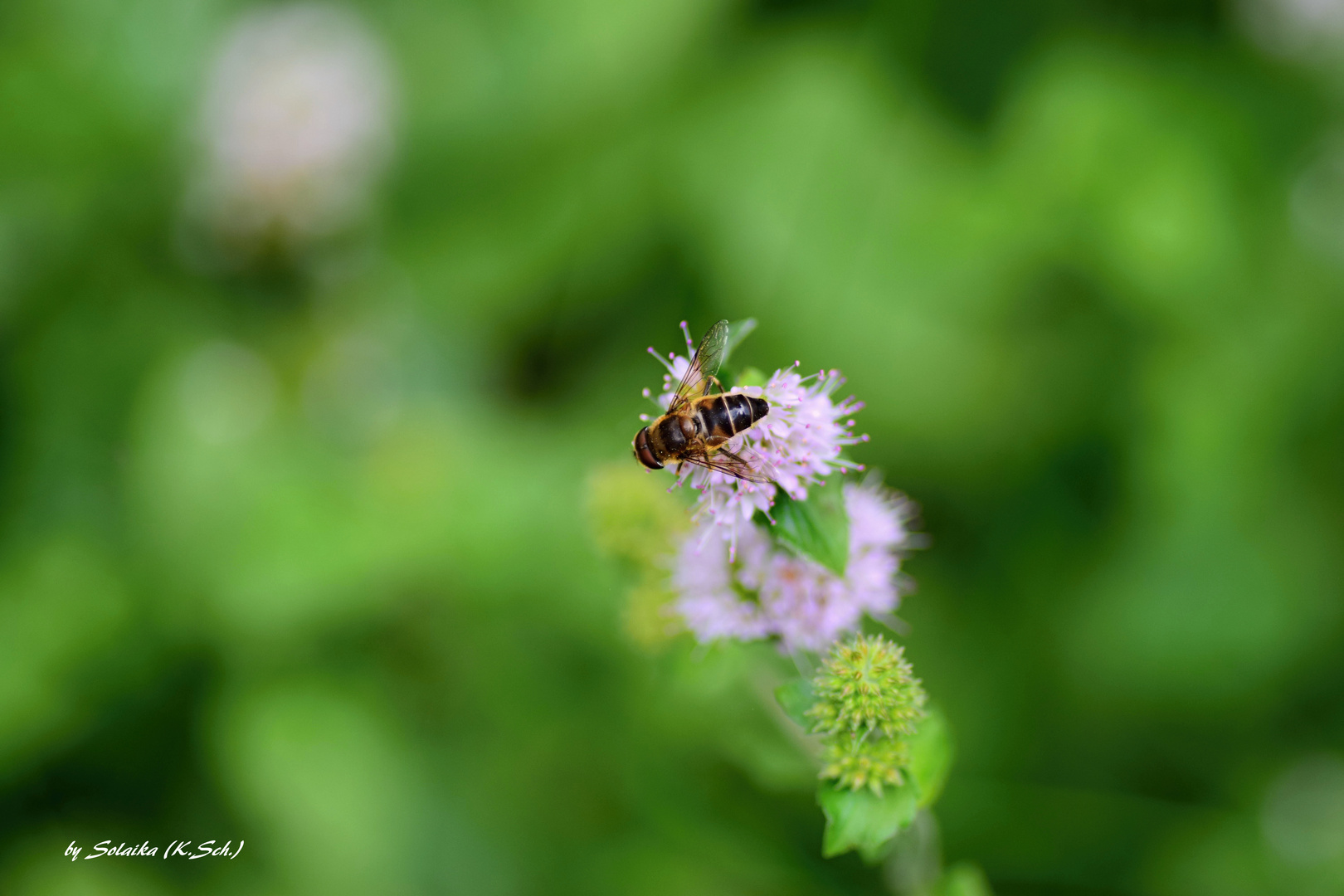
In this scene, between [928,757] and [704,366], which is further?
[704,366]

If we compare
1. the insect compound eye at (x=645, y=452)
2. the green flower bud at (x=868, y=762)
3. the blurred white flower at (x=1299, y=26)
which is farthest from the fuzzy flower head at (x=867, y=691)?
the blurred white flower at (x=1299, y=26)

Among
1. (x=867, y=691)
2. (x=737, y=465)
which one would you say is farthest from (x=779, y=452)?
(x=867, y=691)

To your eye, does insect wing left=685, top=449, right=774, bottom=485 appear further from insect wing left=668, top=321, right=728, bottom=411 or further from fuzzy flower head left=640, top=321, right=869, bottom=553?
insect wing left=668, top=321, right=728, bottom=411

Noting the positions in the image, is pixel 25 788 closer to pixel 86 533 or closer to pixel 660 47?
pixel 86 533

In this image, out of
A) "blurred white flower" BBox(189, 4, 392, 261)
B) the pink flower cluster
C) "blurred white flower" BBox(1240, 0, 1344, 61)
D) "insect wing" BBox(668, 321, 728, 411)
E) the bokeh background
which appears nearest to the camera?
the pink flower cluster

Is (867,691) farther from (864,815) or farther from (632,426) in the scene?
(632,426)

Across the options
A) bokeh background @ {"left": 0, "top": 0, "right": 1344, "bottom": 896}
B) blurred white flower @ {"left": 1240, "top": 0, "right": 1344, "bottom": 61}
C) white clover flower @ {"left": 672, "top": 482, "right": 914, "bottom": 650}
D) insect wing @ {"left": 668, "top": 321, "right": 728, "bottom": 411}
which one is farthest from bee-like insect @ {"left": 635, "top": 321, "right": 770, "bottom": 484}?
blurred white flower @ {"left": 1240, "top": 0, "right": 1344, "bottom": 61}
